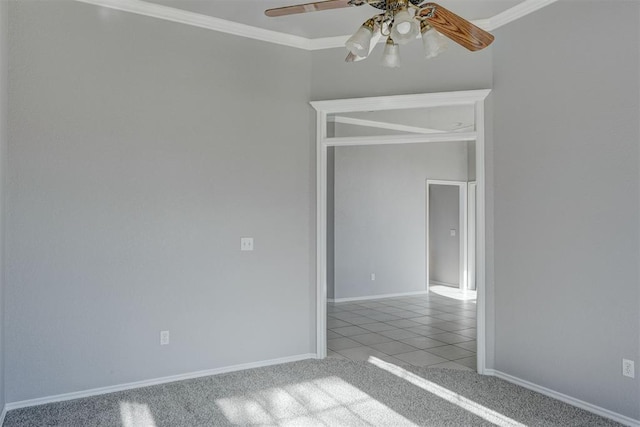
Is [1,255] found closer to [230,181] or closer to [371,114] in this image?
[230,181]

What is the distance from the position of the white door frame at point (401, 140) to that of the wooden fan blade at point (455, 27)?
57.4 inches

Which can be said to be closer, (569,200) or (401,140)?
(569,200)

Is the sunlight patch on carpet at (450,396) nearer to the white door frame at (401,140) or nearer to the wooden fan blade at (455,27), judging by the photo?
the white door frame at (401,140)

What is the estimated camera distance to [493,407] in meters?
3.02

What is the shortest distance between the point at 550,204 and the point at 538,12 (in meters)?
1.43

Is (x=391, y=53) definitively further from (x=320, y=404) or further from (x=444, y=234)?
(x=444, y=234)

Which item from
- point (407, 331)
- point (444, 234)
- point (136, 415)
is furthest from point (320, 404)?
point (444, 234)

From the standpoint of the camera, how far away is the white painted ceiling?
11.3 ft

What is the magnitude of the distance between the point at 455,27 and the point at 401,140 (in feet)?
6.05

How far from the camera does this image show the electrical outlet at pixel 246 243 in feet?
12.6

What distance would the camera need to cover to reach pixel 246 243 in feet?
12.6

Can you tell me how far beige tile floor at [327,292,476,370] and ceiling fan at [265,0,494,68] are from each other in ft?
9.20

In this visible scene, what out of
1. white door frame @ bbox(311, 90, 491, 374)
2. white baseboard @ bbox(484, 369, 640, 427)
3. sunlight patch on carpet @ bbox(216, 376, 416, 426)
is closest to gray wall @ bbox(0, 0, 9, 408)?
sunlight patch on carpet @ bbox(216, 376, 416, 426)

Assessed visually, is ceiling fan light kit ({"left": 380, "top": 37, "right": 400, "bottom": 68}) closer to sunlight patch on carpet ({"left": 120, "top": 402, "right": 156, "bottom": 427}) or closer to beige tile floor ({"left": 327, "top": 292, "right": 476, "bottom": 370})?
sunlight patch on carpet ({"left": 120, "top": 402, "right": 156, "bottom": 427})
